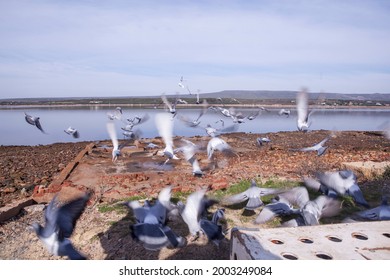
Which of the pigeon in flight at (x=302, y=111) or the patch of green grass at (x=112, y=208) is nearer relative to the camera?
the patch of green grass at (x=112, y=208)

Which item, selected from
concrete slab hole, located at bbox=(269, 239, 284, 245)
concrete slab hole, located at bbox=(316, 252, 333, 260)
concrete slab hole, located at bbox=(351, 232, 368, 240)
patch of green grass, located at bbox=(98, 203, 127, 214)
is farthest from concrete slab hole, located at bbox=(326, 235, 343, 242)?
patch of green grass, located at bbox=(98, 203, 127, 214)

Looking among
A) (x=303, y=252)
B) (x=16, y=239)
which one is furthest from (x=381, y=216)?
(x=16, y=239)

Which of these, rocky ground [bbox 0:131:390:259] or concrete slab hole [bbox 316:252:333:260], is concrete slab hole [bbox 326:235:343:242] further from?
rocky ground [bbox 0:131:390:259]

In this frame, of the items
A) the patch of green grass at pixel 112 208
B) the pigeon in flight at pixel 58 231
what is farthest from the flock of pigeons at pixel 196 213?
the patch of green grass at pixel 112 208

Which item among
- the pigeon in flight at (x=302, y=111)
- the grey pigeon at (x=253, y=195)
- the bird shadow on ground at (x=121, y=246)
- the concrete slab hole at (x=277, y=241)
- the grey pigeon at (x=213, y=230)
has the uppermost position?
the pigeon in flight at (x=302, y=111)

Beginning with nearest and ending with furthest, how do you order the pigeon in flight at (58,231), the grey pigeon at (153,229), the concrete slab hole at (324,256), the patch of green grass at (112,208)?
1. the concrete slab hole at (324,256)
2. the pigeon in flight at (58,231)
3. the grey pigeon at (153,229)
4. the patch of green grass at (112,208)

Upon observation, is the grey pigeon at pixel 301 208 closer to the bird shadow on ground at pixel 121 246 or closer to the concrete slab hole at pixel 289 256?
the concrete slab hole at pixel 289 256

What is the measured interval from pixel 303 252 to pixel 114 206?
101 inches

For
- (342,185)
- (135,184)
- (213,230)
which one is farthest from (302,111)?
(213,230)

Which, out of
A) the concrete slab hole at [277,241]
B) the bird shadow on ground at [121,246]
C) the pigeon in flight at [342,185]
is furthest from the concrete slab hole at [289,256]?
the pigeon in flight at [342,185]

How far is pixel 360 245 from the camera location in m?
2.42

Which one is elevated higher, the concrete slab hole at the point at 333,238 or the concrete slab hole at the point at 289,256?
the concrete slab hole at the point at 333,238

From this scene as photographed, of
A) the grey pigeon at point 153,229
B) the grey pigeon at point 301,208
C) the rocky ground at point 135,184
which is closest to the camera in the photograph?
the grey pigeon at point 153,229

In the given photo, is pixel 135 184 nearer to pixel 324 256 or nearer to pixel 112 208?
pixel 112 208
